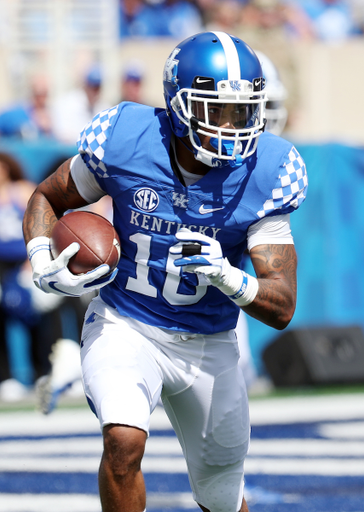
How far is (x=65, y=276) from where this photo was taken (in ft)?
8.79

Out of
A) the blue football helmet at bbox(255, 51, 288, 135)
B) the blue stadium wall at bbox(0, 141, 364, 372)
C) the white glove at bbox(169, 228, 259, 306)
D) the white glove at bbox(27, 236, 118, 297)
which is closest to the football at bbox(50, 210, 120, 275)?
the white glove at bbox(27, 236, 118, 297)

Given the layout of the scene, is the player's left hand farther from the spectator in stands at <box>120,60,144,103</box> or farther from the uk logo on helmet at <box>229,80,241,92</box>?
the spectator in stands at <box>120,60,144,103</box>

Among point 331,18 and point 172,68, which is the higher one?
point 172,68

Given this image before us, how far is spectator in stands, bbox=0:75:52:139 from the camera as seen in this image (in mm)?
6973

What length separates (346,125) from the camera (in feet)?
30.0

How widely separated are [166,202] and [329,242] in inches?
168

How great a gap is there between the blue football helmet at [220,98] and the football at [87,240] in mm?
415

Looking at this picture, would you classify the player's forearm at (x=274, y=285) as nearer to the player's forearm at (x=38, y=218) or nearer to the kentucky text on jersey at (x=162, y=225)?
the kentucky text on jersey at (x=162, y=225)

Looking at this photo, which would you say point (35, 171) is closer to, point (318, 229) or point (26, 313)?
point (26, 313)

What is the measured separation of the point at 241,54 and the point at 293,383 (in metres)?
4.10

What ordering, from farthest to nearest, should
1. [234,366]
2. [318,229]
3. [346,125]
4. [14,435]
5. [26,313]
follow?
[346,125] < [318,229] < [26,313] < [14,435] < [234,366]

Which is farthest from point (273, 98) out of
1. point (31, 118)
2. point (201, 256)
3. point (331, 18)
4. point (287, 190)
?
point (331, 18)

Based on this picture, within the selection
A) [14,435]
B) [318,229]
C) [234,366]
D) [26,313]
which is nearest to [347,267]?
[318,229]

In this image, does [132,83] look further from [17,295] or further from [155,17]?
[155,17]
